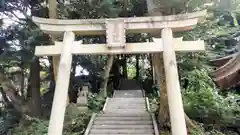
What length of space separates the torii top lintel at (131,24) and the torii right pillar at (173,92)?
0.34 m

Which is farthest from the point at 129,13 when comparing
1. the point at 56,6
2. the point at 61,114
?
the point at 61,114

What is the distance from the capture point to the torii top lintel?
5.51 metres

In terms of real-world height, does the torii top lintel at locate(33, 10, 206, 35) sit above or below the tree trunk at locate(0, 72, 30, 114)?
above

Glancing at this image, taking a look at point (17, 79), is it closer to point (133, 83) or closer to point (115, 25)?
point (115, 25)

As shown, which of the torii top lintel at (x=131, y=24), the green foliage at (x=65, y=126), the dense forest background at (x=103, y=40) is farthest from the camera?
the green foliage at (x=65, y=126)

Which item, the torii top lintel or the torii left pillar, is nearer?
the torii left pillar

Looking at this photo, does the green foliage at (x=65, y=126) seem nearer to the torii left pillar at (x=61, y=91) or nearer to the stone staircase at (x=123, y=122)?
the stone staircase at (x=123, y=122)

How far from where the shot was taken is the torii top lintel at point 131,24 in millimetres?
5508

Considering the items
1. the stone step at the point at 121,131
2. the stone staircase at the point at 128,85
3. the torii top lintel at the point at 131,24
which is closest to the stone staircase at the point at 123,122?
the stone step at the point at 121,131

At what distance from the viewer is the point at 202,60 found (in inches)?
339

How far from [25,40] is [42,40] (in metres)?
0.54

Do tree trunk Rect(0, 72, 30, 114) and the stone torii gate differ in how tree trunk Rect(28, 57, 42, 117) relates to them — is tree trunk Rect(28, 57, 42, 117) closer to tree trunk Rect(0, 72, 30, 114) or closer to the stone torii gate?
tree trunk Rect(0, 72, 30, 114)

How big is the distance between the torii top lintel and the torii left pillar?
0.69 feet

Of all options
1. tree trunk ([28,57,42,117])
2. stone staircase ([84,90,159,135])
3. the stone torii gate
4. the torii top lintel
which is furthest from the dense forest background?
the stone torii gate
